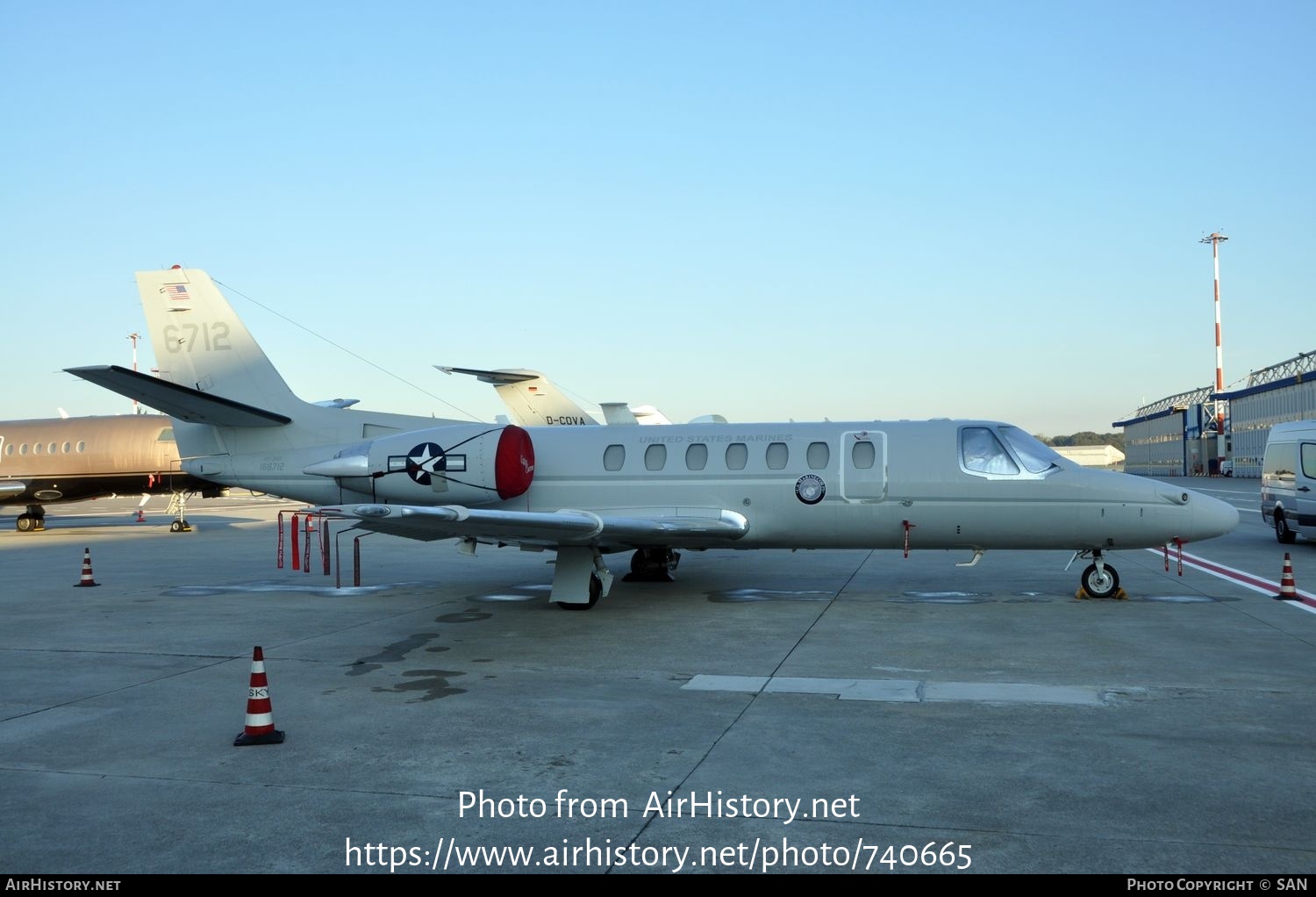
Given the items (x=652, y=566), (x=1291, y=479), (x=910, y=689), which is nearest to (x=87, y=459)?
(x=652, y=566)

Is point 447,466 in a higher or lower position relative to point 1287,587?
higher

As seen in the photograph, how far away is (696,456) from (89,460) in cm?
2460

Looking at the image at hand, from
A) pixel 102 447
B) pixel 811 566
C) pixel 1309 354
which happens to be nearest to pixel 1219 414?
pixel 1309 354

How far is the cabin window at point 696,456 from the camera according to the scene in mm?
15164

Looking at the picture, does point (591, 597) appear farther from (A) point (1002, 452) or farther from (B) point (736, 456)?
(A) point (1002, 452)

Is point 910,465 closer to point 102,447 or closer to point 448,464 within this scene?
point 448,464

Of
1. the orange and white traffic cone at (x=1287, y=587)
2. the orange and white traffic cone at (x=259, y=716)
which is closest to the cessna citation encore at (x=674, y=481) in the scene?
the orange and white traffic cone at (x=1287, y=587)

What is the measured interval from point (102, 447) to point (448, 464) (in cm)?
2144

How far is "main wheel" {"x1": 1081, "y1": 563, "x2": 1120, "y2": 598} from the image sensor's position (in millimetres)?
14109

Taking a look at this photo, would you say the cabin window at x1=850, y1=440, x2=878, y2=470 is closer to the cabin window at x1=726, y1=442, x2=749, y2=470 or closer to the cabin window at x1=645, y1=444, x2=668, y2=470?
the cabin window at x1=726, y1=442, x2=749, y2=470

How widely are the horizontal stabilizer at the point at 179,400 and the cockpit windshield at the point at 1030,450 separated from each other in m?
11.5

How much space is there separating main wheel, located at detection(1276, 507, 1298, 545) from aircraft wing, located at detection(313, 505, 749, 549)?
13935mm

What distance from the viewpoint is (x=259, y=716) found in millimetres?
7301

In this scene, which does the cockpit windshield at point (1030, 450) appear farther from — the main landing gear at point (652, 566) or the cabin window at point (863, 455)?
the main landing gear at point (652, 566)
